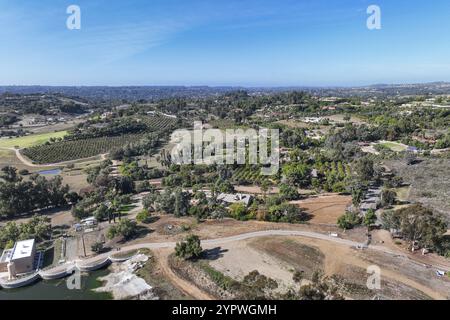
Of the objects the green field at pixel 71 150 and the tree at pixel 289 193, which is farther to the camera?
the green field at pixel 71 150

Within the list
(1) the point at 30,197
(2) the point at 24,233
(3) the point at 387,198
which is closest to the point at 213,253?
(2) the point at 24,233

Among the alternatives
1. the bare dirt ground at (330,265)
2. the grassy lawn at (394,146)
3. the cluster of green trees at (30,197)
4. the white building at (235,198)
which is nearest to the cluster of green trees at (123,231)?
the bare dirt ground at (330,265)

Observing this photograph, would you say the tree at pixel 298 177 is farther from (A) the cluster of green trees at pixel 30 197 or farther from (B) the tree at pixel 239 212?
(A) the cluster of green trees at pixel 30 197

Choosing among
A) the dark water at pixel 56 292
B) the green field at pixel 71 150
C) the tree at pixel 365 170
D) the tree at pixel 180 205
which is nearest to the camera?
the dark water at pixel 56 292

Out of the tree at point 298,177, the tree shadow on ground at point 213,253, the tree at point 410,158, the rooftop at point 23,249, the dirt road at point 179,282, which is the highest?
the tree at point 410,158
